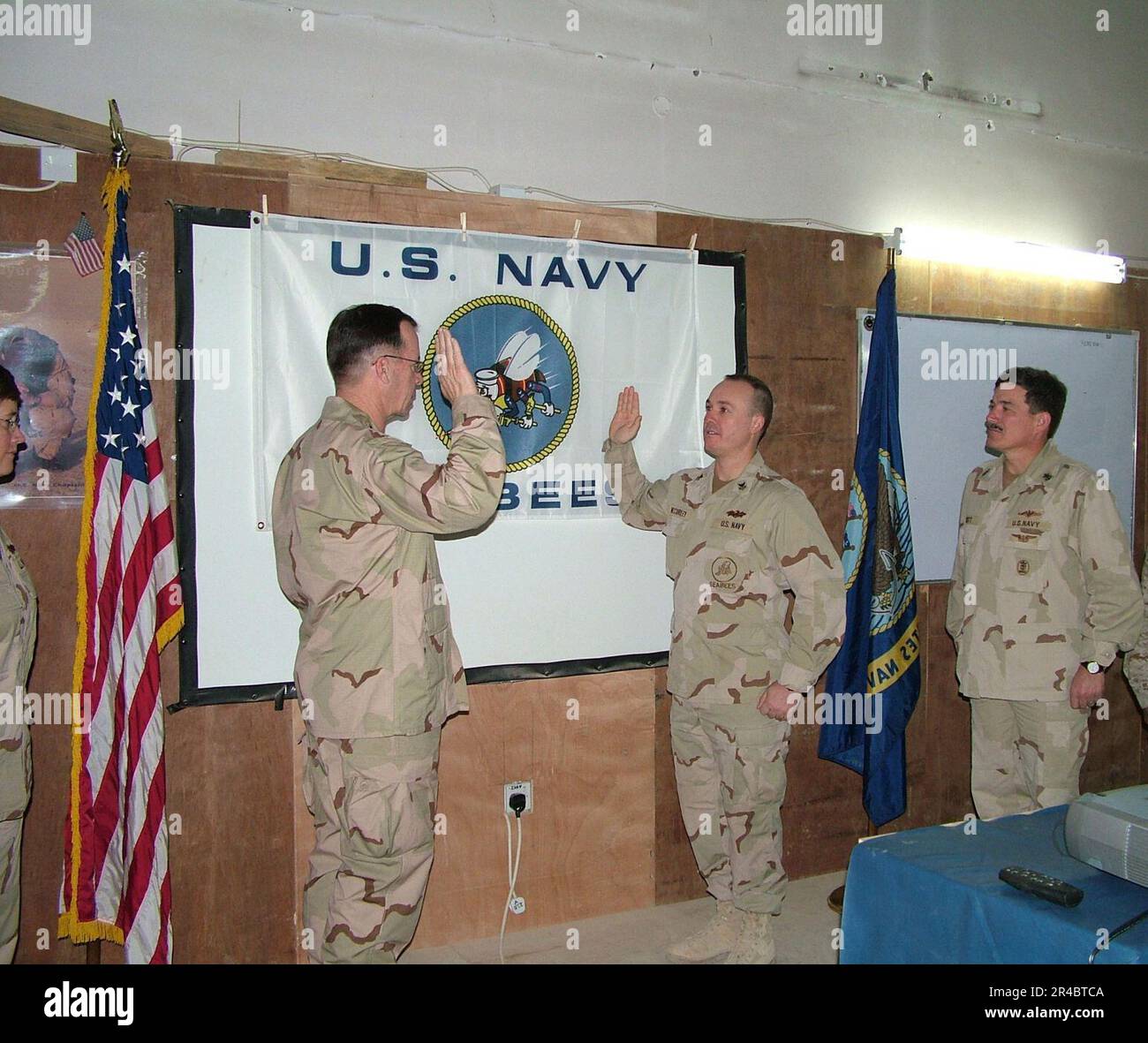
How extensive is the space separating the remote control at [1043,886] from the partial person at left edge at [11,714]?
2.02 meters

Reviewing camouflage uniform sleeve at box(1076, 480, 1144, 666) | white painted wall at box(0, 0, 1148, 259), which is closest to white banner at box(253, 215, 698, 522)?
white painted wall at box(0, 0, 1148, 259)

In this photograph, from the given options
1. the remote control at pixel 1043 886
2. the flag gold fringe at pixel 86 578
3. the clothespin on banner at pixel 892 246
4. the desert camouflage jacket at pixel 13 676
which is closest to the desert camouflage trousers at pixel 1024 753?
the remote control at pixel 1043 886

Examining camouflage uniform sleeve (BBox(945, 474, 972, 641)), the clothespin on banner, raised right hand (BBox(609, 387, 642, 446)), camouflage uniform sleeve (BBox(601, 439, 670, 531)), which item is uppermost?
the clothespin on banner

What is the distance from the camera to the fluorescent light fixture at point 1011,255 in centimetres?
365

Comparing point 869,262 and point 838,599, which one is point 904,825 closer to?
point 838,599

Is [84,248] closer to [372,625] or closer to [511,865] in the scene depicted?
[372,625]

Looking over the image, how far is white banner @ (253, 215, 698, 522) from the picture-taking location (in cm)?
269

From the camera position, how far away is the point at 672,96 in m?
3.35

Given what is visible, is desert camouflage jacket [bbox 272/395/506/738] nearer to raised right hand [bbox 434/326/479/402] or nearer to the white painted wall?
raised right hand [bbox 434/326/479/402]

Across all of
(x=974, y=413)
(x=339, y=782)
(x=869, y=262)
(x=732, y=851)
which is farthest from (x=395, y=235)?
(x=974, y=413)

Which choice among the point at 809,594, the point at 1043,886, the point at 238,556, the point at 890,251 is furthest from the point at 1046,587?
the point at 238,556

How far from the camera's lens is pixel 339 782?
7.10ft

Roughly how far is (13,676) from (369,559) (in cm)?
84

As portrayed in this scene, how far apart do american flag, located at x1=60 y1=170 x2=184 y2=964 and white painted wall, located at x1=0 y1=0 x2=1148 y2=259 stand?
524 millimetres
